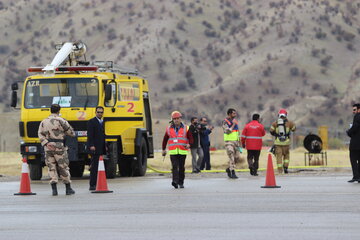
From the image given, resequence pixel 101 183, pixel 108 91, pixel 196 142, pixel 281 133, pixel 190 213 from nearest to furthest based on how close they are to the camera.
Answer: pixel 190 213 → pixel 101 183 → pixel 108 91 → pixel 281 133 → pixel 196 142

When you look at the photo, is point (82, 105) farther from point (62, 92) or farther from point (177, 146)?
point (177, 146)

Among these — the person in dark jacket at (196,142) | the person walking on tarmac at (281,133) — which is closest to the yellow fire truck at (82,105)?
the person in dark jacket at (196,142)

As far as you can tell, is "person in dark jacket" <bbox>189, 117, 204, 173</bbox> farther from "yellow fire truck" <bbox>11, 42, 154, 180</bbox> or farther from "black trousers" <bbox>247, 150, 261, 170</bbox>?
"yellow fire truck" <bbox>11, 42, 154, 180</bbox>

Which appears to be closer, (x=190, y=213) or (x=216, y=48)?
(x=190, y=213)

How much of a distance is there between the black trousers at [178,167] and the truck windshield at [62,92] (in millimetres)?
5569

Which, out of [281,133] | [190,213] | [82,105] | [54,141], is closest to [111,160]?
[82,105]

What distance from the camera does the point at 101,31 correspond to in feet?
353

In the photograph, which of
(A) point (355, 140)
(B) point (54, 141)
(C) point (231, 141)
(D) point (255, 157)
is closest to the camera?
(B) point (54, 141)

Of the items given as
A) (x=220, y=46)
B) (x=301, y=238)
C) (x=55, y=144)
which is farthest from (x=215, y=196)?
(x=220, y=46)

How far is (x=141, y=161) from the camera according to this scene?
28.5 metres

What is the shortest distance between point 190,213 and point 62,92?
12.5 m

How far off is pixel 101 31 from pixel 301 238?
320ft

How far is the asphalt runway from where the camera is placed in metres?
12.0

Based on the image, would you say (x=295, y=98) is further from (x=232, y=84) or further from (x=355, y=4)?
(x=355, y=4)
